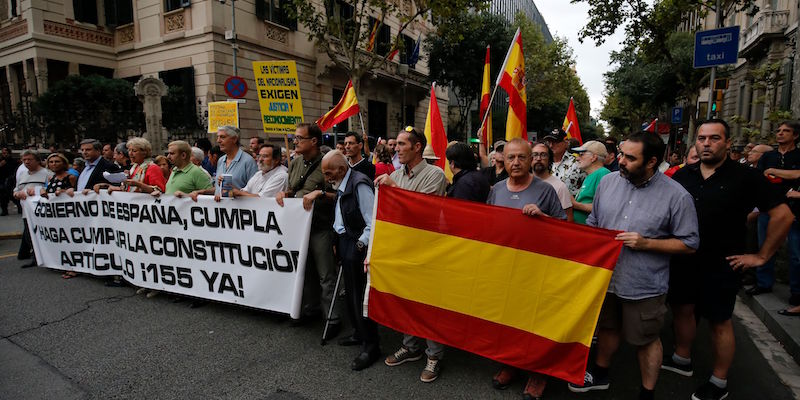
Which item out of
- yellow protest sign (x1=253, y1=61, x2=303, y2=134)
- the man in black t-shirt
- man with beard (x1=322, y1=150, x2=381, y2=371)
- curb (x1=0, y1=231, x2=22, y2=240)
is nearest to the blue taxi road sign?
the man in black t-shirt

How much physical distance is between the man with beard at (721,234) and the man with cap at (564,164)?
5.17 feet

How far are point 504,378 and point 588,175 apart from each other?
7.50ft

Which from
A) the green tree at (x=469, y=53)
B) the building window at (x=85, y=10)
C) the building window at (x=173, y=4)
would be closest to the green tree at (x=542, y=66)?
the green tree at (x=469, y=53)

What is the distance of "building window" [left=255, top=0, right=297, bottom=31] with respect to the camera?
53.7 feet

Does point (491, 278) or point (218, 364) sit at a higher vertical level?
point (491, 278)

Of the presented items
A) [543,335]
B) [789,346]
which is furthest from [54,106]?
[789,346]

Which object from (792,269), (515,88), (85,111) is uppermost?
(85,111)

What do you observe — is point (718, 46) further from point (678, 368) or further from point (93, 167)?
point (93, 167)

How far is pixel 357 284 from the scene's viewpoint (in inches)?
141

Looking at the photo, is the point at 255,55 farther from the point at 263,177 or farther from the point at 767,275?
the point at 767,275

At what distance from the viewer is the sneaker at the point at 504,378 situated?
307cm

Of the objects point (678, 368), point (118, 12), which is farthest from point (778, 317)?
point (118, 12)

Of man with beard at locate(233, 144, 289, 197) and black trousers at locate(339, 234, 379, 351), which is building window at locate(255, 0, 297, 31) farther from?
black trousers at locate(339, 234, 379, 351)

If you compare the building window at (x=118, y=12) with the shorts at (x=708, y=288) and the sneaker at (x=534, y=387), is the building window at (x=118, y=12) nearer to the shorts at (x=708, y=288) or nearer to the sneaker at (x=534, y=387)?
the sneaker at (x=534, y=387)
